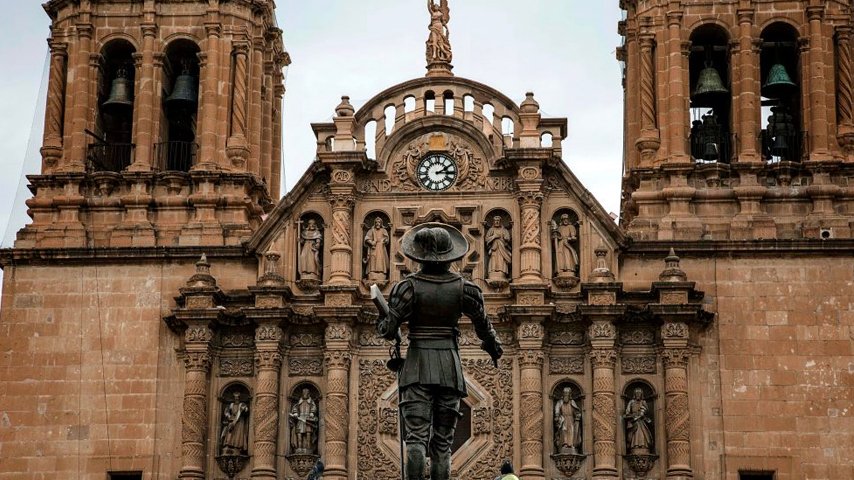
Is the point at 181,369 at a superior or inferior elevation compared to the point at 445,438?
superior

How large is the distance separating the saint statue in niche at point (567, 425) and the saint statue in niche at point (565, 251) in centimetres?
230

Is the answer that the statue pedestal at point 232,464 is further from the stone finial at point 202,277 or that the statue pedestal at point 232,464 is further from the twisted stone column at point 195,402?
the stone finial at point 202,277

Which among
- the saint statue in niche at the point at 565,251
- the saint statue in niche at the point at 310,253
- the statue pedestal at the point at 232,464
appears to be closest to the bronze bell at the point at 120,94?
the saint statue in niche at the point at 310,253

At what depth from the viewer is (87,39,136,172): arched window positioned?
36.8 m

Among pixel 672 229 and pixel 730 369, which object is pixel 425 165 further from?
pixel 730 369

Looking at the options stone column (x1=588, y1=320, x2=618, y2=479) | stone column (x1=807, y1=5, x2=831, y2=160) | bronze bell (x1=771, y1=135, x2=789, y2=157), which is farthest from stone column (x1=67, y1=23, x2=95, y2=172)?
stone column (x1=807, y1=5, x2=831, y2=160)

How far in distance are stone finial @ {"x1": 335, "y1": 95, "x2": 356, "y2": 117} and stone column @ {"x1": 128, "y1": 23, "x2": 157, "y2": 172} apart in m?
4.17

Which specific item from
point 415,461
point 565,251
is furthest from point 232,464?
point 415,461

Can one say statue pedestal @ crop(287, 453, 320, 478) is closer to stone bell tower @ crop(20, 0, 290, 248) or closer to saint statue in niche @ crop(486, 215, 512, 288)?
stone bell tower @ crop(20, 0, 290, 248)

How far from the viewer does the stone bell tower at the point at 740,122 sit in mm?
34531

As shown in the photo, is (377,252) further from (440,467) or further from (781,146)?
(440,467)

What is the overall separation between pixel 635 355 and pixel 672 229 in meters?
2.81

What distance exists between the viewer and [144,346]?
1351 inches

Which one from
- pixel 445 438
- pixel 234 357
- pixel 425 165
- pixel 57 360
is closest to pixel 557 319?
pixel 425 165
